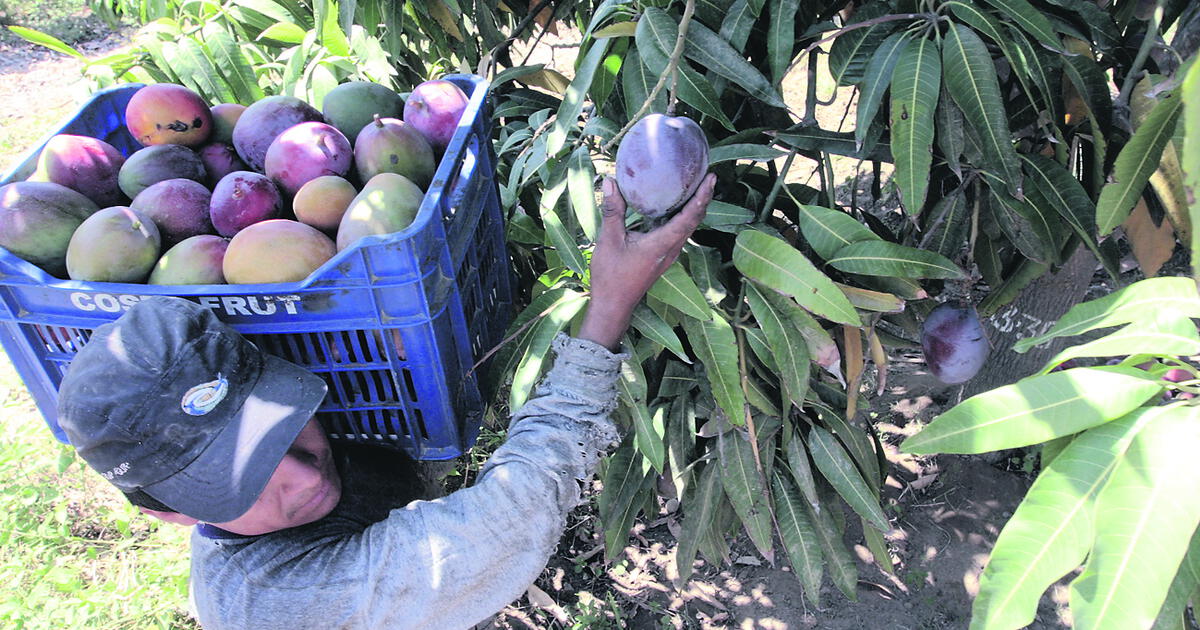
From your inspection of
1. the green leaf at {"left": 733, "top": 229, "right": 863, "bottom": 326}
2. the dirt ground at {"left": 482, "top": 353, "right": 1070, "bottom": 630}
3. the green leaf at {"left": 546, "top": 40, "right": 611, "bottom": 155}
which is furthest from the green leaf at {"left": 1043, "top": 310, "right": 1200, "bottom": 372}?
the dirt ground at {"left": 482, "top": 353, "right": 1070, "bottom": 630}

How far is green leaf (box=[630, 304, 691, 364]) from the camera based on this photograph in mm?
1288

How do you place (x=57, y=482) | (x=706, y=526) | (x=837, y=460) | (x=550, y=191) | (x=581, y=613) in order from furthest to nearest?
(x=57, y=482) < (x=581, y=613) < (x=706, y=526) < (x=837, y=460) < (x=550, y=191)

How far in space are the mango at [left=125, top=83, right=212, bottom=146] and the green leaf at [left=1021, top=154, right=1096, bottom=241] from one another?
1578 millimetres

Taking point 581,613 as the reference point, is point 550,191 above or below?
above

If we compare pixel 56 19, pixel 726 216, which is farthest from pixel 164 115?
pixel 56 19

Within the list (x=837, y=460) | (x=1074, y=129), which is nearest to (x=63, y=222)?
(x=837, y=460)

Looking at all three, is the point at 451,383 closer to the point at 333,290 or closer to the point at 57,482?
the point at 333,290

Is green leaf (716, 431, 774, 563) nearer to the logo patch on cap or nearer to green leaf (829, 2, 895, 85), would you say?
green leaf (829, 2, 895, 85)

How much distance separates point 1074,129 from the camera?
1.31 meters

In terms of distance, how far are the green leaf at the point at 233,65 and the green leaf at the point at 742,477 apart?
4.84ft

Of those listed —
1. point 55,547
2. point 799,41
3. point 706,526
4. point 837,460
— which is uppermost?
point 799,41

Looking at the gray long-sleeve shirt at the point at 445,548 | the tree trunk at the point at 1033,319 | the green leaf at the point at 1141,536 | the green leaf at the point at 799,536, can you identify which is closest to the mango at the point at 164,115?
the gray long-sleeve shirt at the point at 445,548

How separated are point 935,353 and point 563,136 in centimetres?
82

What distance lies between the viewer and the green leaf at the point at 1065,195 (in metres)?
1.22
